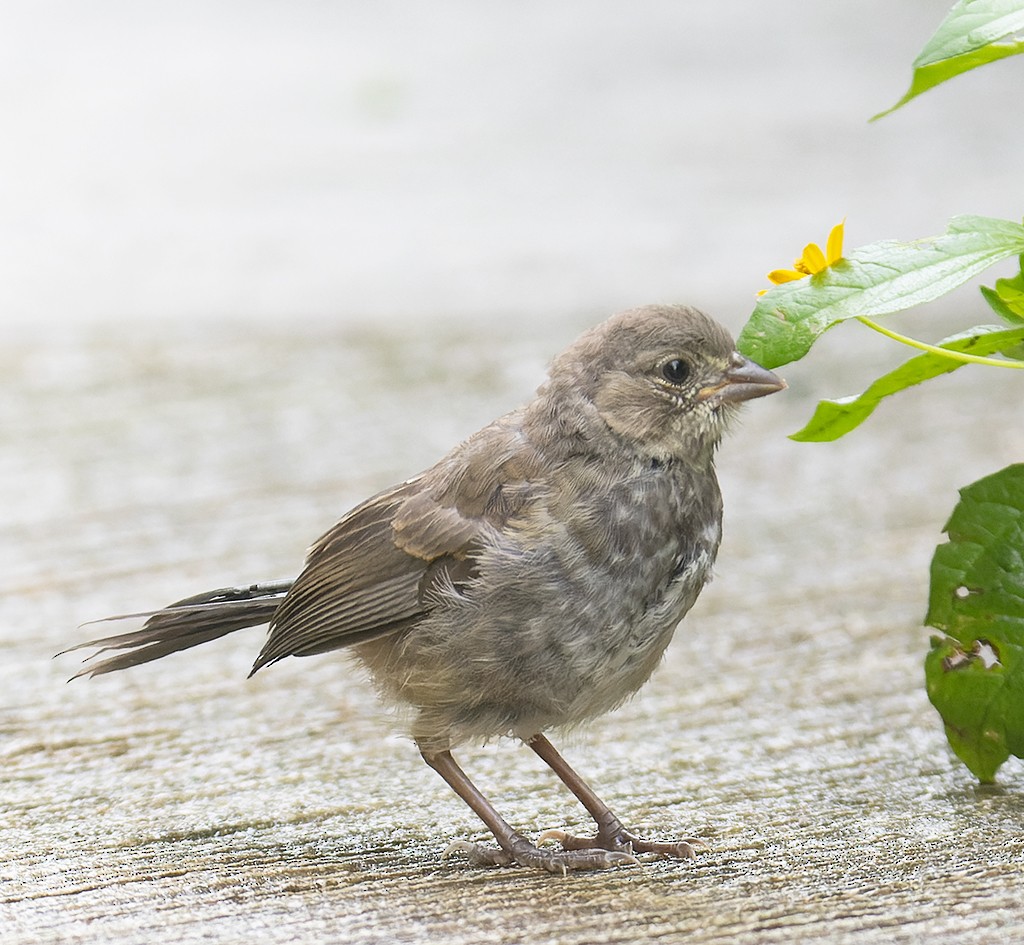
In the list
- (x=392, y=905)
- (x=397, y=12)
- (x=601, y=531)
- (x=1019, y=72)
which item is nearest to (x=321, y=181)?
(x=1019, y=72)

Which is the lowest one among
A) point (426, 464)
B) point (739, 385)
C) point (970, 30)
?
point (426, 464)

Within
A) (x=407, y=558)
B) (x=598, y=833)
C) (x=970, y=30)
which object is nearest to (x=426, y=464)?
(x=407, y=558)

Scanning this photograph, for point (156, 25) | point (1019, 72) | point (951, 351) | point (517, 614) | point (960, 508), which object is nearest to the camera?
point (951, 351)

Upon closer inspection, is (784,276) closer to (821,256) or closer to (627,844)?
(821,256)

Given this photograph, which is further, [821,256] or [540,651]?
[540,651]

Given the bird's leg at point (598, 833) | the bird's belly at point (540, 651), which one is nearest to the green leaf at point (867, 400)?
the bird's belly at point (540, 651)

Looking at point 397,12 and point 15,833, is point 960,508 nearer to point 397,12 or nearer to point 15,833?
point 15,833

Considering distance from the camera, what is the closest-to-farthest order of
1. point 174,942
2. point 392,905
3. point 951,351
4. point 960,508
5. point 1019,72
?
point 174,942 → point 392,905 → point 951,351 → point 960,508 → point 1019,72
